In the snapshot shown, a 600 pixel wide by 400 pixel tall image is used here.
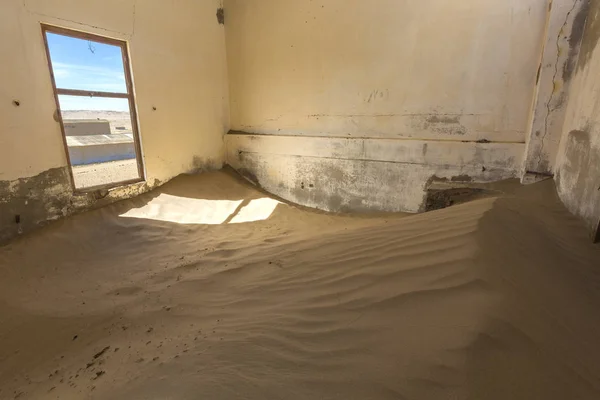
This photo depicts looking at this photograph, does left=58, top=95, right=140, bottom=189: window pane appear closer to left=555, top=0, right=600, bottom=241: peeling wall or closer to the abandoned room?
the abandoned room

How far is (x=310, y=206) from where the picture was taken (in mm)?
6078

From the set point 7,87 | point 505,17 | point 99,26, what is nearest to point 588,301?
point 505,17

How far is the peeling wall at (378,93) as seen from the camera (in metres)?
4.18

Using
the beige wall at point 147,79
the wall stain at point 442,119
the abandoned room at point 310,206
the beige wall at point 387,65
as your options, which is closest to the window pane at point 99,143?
the abandoned room at point 310,206

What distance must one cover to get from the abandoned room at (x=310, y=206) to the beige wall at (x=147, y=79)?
30mm

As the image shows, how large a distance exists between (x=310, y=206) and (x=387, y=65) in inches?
112

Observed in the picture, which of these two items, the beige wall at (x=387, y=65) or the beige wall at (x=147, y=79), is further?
the beige wall at (x=387, y=65)

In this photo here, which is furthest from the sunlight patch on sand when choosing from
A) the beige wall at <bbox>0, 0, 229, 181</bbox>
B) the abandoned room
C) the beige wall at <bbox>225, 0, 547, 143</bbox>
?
the beige wall at <bbox>225, 0, 547, 143</bbox>

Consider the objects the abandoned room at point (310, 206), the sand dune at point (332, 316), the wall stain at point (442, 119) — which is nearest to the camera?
the sand dune at point (332, 316)

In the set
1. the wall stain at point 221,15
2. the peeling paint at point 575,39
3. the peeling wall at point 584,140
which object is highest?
the wall stain at point 221,15

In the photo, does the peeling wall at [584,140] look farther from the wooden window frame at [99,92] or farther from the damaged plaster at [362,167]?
the wooden window frame at [99,92]

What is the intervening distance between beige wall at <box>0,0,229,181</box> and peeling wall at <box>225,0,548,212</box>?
0.55 metres

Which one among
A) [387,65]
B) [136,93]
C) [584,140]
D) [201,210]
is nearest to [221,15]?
[136,93]

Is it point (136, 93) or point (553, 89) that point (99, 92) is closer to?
point (136, 93)
